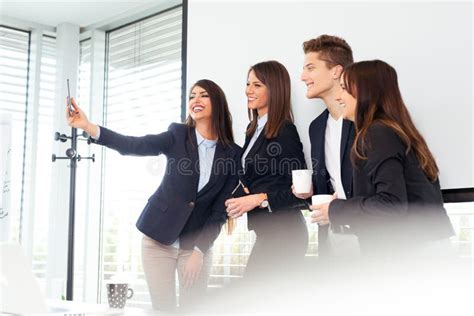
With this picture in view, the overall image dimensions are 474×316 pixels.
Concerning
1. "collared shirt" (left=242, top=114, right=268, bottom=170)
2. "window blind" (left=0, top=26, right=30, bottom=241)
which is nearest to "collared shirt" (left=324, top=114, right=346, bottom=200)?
"collared shirt" (left=242, top=114, right=268, bottom=170)

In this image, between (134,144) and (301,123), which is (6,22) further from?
(301,123)

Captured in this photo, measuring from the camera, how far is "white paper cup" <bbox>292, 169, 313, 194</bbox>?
2272mm

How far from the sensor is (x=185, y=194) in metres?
2.82

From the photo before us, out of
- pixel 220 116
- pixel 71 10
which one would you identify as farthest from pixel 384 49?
pixel 71 10

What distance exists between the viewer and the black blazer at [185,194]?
2.79m

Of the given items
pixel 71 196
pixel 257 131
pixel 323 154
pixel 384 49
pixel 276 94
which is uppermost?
pixel 384 49

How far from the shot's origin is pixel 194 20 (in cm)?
308

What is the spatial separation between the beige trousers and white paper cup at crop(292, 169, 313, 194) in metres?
0.77

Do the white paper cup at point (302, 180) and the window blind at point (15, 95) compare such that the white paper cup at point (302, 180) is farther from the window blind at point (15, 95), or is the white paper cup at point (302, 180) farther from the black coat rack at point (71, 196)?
the window blind at point (15, 95)

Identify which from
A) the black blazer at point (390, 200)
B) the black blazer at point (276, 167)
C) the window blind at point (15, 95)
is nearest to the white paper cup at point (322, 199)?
the black blazer at point (390, 200)

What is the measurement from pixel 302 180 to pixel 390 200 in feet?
1.67

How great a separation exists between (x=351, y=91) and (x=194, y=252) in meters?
1.19

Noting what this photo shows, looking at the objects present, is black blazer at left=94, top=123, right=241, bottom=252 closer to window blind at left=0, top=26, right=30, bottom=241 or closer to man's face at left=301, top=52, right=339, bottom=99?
man's face at left=301, top=52, right=339, bottom=99

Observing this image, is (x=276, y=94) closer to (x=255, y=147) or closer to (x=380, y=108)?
(x=255, y=147)
